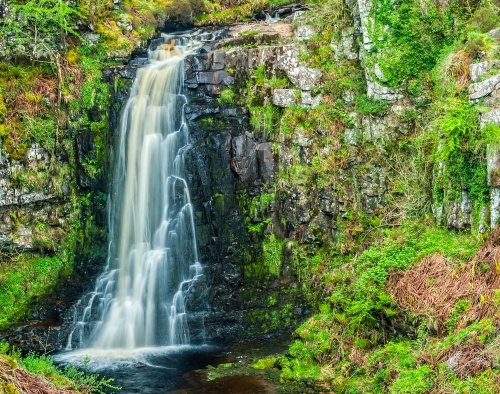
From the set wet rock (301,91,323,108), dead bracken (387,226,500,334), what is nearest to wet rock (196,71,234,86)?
wet rock (301,91,323,108)

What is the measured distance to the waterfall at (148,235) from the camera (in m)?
13.0

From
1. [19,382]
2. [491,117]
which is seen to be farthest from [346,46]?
[19,382]

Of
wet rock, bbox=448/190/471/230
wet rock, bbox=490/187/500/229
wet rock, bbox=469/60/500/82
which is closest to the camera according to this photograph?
wet rock, bbox=490/187/500/229

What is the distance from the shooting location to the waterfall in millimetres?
13031

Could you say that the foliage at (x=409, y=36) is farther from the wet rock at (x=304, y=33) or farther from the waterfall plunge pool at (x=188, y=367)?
the waterfall plunge pool at (x=188, y=367)

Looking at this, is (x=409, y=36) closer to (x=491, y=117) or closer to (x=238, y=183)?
(x=491, y=117)

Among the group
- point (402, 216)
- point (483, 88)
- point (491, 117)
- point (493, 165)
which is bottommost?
point (402, 216)

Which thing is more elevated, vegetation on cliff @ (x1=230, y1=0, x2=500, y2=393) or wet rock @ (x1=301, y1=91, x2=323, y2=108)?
wet rock @ (x1=301, y1=91, x2=323, y2=108)

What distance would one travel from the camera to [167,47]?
667 inches

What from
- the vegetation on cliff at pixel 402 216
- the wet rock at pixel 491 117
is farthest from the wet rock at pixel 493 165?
the wet rock at pixel 491 117

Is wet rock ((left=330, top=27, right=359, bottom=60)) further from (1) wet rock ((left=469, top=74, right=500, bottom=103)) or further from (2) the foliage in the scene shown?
(1) wet rock ((left=469, top=74, right=500, bottom=103))

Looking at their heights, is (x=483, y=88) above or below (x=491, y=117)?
above

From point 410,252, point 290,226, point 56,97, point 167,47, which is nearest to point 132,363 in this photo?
point 290,226

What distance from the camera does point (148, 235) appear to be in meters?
14.2
